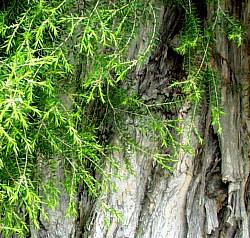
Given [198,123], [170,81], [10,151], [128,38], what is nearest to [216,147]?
[198,123]

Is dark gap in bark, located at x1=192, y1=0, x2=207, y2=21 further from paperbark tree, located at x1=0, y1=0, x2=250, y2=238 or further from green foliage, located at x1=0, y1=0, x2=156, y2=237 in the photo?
green foliage, located at x1=0, y1=0, x2=156, y2=237

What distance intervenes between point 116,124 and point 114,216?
172 mm

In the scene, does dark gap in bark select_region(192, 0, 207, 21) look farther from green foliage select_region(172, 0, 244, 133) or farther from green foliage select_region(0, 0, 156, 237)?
green foliage select_region(0, 0, 156, 237)

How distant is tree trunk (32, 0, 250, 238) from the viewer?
0.81 meters

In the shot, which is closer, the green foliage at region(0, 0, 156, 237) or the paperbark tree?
the green foliage at region(0, 0, 156, 237)

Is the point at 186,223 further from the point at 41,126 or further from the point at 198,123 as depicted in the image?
the point at 41,126

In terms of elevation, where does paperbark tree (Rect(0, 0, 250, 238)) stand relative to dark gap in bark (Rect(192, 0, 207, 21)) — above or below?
below

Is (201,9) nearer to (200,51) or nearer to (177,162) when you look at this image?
(200,51)

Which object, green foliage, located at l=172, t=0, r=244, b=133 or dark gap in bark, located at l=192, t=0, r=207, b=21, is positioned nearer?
green foliage, located at l=172, t=0, r=244, b=133

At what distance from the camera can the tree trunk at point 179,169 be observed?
0.81 m

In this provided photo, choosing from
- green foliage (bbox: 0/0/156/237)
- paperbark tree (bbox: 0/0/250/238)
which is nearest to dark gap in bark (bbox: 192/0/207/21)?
paperbark tree (bbox: 0/0/250/238)

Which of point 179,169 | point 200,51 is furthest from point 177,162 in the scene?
point 200,51

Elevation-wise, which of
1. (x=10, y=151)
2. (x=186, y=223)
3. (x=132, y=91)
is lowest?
(x=186, y=223)

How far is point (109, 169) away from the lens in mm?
810
